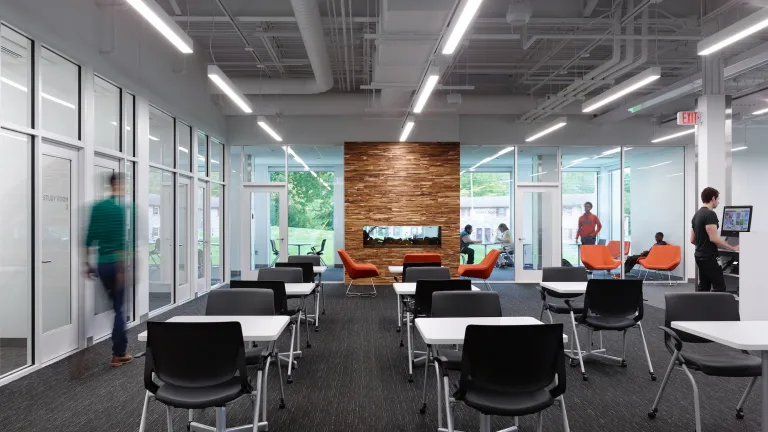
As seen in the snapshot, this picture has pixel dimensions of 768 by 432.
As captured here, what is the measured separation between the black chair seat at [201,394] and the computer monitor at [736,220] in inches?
287

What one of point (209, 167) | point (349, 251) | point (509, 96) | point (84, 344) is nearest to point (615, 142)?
point (509, 96)

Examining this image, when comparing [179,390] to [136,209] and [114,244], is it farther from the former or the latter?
[136,209]

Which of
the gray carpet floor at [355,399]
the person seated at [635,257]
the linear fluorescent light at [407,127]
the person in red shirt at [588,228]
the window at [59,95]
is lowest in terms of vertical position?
the gray carpet floor at [355,399]

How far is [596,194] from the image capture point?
39.6ft

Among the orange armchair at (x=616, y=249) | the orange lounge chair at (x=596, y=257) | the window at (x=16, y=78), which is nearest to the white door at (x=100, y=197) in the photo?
the window at (x=16, y=78)

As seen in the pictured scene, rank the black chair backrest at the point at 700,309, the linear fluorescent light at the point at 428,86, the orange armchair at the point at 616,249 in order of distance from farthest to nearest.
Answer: the orange armchair at the point at 616,249, the linear fluorescent light at the point at 428,86, the black chair backrest at the point at 700,309

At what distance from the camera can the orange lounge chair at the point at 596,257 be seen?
408 inches

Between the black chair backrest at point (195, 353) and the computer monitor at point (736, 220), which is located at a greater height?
the computer monitor at point (736, 220)

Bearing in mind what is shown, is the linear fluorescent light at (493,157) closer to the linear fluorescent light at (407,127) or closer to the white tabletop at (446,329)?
the linear fluorescent light at (407,127)

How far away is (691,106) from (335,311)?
31.0 ft

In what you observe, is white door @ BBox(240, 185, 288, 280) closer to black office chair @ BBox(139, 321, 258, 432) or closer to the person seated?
the person seated

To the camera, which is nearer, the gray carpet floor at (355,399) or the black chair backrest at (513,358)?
the black chair backrest at (513,358)

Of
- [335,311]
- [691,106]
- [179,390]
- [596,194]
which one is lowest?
[335,311]

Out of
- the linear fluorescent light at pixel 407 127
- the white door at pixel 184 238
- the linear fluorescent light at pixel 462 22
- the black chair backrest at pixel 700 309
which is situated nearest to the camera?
the black chair backrest at pixel 700 309
